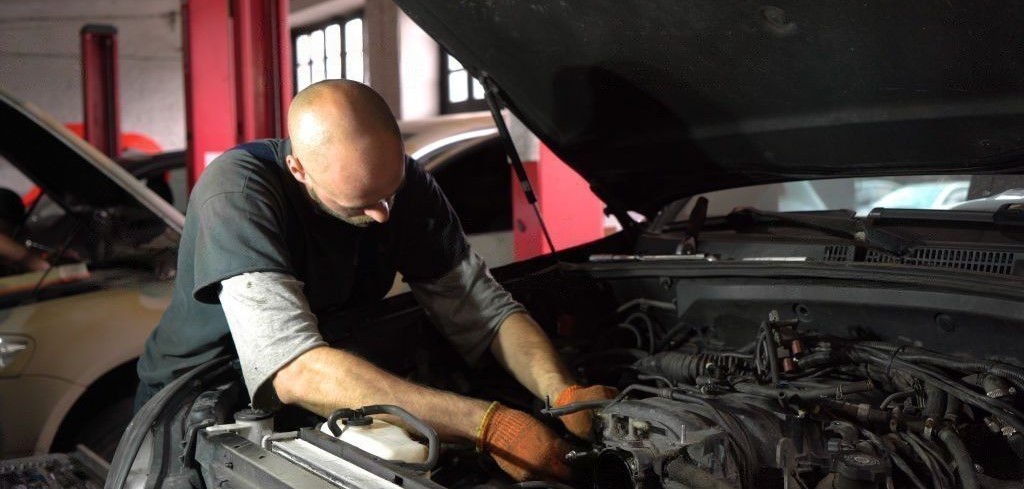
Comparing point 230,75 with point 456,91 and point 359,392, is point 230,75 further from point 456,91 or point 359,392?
point 359,392

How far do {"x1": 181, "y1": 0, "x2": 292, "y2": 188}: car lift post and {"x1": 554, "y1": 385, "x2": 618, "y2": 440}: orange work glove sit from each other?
324 cm

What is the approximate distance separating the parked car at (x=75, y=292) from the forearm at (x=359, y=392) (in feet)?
4.68

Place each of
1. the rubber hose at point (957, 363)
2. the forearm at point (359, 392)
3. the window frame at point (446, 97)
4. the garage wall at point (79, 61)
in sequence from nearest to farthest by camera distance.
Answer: the rubber hose at point (957, 363)
the forearm at point (359, 392)
the window frame at point (446, 97)
the garage wall at point (79, 61)

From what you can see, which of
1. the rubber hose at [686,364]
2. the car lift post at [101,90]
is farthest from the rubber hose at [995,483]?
the car lift post at [101,90]

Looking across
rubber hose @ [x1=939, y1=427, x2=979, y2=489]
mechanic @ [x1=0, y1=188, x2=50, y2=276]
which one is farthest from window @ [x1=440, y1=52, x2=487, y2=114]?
rubber hose @ [x1=939, y1=427, x2=979, y2=489]

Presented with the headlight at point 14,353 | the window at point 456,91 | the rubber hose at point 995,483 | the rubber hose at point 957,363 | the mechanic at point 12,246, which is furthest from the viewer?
the window at point 456,91

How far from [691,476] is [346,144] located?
3.19 ft

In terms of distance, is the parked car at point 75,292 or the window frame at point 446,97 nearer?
the parked car at point 75,292

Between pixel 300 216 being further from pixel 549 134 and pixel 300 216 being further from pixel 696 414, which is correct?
pixel 696 414

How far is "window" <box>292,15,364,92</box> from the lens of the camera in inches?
289

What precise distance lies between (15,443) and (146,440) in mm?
1401

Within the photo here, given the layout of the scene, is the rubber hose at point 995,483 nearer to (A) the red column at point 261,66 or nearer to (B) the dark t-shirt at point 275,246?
(B) the dark t-shirt at point 275,246

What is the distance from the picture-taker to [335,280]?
2059 millimetres

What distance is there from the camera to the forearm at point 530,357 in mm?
1917
